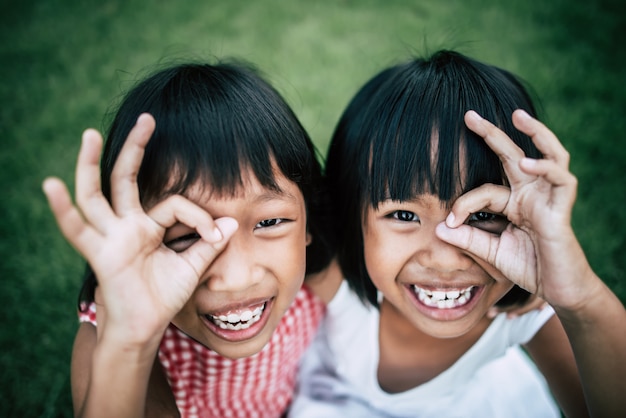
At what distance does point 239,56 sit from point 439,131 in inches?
108

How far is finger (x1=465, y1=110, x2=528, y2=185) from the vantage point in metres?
1.32

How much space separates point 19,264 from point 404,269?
222cm

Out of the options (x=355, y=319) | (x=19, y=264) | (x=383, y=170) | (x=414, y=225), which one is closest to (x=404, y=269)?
(x=414, y=225)

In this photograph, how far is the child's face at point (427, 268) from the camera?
1447 mm

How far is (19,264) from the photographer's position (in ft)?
8.88

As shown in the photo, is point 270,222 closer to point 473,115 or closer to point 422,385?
point 473,115

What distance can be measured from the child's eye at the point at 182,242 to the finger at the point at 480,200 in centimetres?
71

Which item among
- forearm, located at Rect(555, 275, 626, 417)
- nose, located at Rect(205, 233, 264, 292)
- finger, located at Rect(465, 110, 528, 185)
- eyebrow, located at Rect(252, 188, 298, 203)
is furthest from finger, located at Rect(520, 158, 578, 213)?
nose, located at Rect(205, 233, 264, 292)

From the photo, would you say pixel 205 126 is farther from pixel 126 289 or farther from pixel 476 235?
pixel 476 235

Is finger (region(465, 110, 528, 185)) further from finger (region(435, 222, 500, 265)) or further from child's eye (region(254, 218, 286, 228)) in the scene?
child's eye (region(254, 218, 286, 228))

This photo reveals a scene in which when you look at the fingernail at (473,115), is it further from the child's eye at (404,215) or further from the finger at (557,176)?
the child's eye at (404,215)

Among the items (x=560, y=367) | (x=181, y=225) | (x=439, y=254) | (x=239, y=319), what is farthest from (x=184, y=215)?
(x=560, y=367)

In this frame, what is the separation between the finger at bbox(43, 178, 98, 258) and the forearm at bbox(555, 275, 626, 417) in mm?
1172

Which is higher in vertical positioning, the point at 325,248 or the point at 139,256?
the point at 139,256
